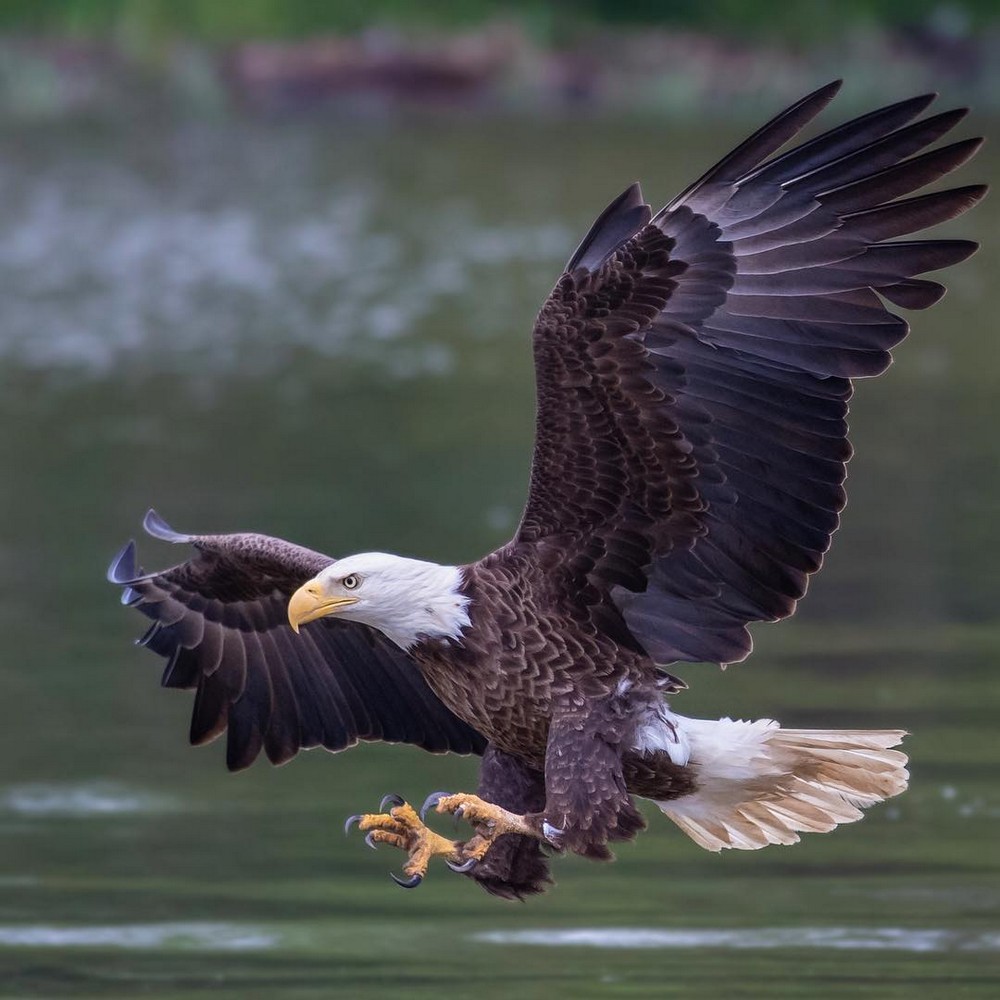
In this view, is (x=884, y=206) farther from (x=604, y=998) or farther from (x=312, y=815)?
(x=312, y=815)

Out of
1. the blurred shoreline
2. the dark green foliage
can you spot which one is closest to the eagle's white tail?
the blurred shoreline

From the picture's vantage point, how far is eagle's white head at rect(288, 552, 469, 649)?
5523 millimetres

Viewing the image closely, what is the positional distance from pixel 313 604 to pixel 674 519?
0.81 m

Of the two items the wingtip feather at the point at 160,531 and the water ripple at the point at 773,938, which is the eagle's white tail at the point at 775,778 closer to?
the water ripple at the point at 773,938

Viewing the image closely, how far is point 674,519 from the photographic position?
5.51 m

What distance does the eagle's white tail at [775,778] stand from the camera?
225 inches

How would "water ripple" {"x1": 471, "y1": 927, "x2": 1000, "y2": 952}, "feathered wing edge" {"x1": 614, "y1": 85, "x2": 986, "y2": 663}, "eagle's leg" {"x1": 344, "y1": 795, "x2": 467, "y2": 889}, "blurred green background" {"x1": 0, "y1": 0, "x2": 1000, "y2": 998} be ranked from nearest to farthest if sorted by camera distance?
"feathered wing edge" {"x1": 614, "y1": 85, "x2": 986, "y2": 663} < "eagle's leg" {"x1": 344, "y1": 795, "x2": 467, "y2": 889} < "water ripple" {"x1": 471, "y1": 927, "x2": 1000, "y2": 952} < "blurred green background" {"x1": 0, "y1": 0, "x2": 1000, "y2": 998}

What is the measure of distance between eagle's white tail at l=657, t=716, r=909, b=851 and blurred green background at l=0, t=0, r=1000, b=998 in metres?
0.53

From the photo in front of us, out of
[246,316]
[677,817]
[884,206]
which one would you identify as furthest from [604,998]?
[246,316]

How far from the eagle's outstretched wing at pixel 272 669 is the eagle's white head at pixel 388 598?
740 millimetres

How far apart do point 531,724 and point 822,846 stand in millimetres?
2262

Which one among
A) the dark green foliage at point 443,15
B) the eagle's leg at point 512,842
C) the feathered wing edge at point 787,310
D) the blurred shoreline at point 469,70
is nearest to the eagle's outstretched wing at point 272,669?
the eagle's leg at point 512,842

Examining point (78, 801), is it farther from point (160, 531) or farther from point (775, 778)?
point (775, 778)

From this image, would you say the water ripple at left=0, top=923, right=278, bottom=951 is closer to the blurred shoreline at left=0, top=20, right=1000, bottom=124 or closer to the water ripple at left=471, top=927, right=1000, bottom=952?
the water ripple at left=471, top=927, right=1000, bottom=952
